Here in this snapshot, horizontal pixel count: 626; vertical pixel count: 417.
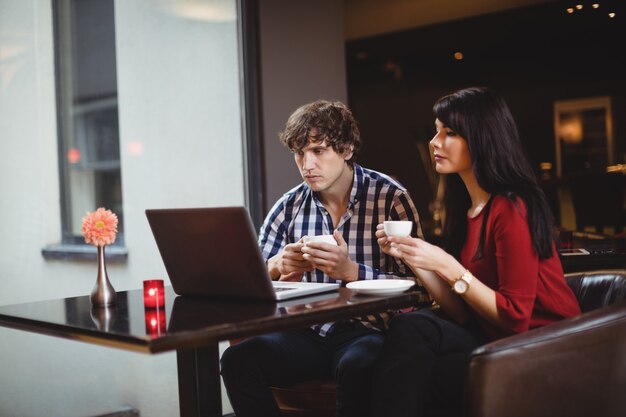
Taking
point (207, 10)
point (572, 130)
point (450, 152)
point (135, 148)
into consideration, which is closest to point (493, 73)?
point (572, 130)

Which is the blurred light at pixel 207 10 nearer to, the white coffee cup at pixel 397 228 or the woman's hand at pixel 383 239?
the woman's hand at pixel 383 239

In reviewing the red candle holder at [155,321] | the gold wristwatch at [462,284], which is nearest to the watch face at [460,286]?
the gold wristwatch at [462,284]

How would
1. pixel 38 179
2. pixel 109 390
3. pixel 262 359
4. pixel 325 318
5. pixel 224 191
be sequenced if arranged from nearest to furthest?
pixel 325 318 < pixel 262 359 < pixel 38 179 < pixel 109 390 < pixel 224 191

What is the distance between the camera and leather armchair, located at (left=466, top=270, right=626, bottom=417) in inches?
66.2

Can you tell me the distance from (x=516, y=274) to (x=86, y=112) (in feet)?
6.78

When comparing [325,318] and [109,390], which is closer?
[325,318]

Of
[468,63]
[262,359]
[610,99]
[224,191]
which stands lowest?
[262,359]

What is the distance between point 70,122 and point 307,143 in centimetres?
118

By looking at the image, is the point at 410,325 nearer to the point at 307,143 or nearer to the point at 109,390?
the point at 307,143

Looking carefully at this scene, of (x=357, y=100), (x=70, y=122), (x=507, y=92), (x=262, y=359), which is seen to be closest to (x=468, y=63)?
(x=507, y=92)

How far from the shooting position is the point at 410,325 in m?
1.80

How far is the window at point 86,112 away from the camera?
3.07 m

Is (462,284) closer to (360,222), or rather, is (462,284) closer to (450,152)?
(450,152)

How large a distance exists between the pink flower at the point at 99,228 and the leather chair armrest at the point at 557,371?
0.95m
